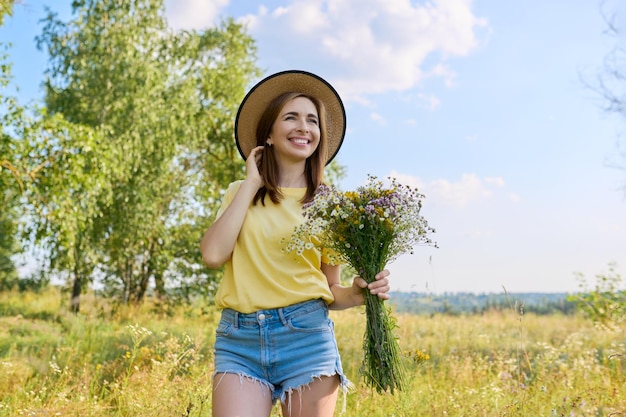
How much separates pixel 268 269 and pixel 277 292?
11cm

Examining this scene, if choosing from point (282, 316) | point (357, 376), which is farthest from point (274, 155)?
point (357, 376)

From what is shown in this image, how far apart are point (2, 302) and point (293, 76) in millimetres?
14811

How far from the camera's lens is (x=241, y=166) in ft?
48.9

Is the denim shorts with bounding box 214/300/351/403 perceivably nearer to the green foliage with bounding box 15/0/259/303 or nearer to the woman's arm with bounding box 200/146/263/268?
the woman's arm with bounding box 200/146/263/268

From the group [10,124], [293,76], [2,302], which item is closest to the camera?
[293,76]

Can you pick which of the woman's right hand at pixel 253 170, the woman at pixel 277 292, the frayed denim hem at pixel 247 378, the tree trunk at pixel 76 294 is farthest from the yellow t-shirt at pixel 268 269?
the tree trunk at pixel 76 294

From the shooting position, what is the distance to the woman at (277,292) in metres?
2.53

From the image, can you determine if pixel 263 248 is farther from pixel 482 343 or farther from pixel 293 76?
pixel 482 343

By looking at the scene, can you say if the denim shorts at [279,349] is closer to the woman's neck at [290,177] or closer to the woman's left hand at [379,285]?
the woman's left hand at [379,285]

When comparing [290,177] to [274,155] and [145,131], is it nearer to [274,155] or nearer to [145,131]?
[274,155]

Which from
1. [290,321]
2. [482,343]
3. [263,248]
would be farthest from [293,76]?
[482,343]

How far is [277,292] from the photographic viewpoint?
258cm

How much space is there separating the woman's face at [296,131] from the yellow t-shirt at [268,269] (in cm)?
29

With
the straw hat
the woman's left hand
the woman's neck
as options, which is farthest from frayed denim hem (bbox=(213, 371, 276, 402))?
the straw hat
